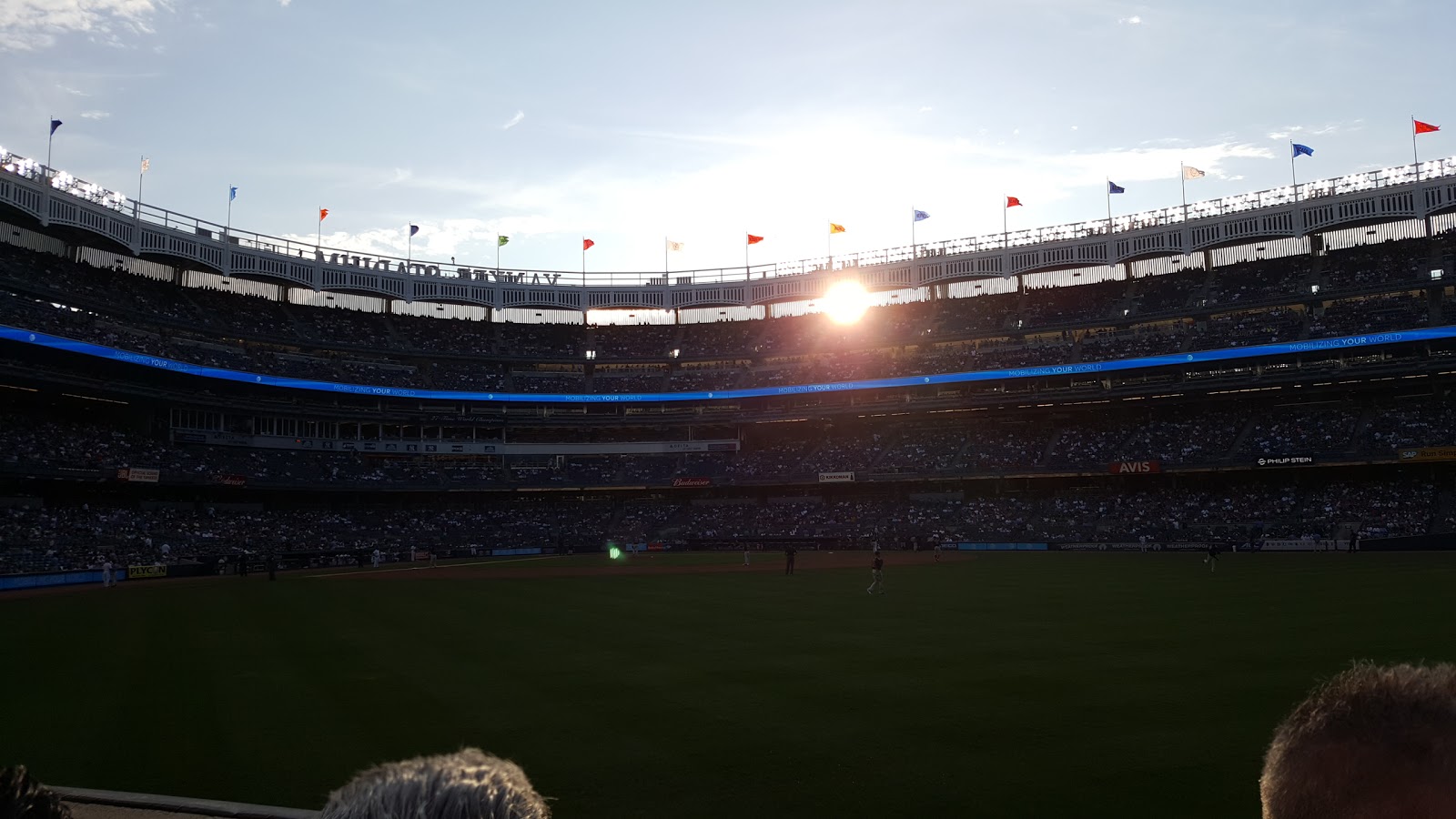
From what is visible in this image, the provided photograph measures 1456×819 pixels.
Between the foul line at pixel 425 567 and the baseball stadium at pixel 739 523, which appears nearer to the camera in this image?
the baseball stadium at pixel 739 523

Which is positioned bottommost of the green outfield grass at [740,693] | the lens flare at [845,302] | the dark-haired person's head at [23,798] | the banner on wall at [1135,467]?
the green outfield grass at [740,693]

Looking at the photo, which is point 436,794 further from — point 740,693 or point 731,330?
point 731,330

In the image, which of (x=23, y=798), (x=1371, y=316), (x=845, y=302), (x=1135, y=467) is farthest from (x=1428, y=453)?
(x=23, y=798)

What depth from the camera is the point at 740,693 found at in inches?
655

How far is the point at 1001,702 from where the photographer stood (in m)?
15.1

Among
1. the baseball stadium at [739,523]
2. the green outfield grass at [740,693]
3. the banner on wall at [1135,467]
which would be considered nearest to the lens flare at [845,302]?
the baseball stadium at [739,523]

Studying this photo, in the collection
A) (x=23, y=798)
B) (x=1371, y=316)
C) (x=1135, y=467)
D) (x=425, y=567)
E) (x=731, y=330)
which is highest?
(x=731, y=330)

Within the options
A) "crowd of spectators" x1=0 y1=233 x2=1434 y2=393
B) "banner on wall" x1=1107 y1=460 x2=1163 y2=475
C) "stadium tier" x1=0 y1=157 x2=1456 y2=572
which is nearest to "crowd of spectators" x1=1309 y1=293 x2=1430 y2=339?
"crowd of spectators" x1=0 y1=233 x2=1434 y2=393

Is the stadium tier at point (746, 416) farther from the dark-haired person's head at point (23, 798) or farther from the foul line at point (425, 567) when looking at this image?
the dark-haired person's head at point (23, 798)

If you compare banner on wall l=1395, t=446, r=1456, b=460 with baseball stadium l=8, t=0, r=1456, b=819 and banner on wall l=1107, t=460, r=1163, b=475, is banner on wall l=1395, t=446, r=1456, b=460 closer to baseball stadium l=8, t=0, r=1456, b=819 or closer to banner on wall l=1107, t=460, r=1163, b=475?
baseball stadium l=8, t=0, r=1456, b=819

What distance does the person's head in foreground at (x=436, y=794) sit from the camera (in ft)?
6.83

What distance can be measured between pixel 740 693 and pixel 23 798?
49.6 feet

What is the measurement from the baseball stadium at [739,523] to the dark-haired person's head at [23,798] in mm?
14

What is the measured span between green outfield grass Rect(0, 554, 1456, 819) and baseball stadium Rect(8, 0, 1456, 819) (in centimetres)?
14
